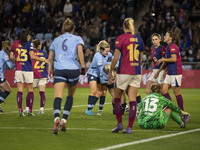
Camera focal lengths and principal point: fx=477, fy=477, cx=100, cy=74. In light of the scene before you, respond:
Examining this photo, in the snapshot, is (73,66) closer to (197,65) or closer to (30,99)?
(30,99)

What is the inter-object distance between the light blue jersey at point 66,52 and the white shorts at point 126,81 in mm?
902

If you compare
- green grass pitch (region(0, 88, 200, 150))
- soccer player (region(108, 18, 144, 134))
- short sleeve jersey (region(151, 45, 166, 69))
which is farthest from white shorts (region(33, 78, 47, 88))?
soccer player (region(108, 18, 144, 134))

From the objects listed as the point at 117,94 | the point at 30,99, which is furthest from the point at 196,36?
the point at 117,94

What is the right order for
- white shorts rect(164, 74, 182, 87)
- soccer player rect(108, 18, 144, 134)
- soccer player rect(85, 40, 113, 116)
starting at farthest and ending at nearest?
soccer player rect(85, 40, 113, 116), white shorts rect(164, 74, 182, 87), soccer player rect(108, 18, 144, 134)

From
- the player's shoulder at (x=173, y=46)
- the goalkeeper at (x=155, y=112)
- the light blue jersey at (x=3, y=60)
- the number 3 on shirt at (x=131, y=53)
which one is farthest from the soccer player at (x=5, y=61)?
the number 3 on shirt at (x=131, y=53)

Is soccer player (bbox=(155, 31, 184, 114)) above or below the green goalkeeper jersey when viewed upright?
above

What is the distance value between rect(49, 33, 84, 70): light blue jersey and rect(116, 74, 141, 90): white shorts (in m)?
0.90

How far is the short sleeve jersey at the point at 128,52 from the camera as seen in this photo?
9492 millimetres

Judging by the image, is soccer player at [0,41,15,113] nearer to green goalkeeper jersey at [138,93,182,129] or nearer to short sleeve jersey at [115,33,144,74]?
green goalkeeper jersey at [138,93,182,129]

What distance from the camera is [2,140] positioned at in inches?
335

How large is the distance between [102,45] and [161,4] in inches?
716

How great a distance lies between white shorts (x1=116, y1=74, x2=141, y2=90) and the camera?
31.3ft

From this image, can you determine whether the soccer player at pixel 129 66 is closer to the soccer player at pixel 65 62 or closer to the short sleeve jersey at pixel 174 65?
the soccer player at pixel 65 62

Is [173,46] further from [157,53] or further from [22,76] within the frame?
[22,76]
